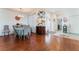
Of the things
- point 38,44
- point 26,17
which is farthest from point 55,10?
A: point 38,44

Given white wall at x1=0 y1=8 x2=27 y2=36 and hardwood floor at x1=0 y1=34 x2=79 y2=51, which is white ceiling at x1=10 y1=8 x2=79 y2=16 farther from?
hardwood floor at x1=0 y1=34 x2=79 y2=51

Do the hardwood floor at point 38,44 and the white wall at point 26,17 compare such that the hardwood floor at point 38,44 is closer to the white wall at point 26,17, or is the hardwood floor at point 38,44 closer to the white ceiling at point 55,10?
the white wall at point 26,17

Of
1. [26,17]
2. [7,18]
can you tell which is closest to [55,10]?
[26,17]

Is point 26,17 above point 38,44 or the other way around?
above

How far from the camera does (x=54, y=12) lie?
247cm

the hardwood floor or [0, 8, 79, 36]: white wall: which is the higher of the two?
[0, 8, 79, 36]: white wall

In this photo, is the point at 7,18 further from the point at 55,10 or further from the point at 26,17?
the point at 55,10

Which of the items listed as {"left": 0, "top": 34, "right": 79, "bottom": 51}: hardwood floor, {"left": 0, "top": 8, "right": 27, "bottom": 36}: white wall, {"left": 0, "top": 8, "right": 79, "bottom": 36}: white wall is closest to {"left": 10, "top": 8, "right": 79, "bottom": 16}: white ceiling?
{"left": 0, "top": 8, "right": 79, "bottom": 36}: white wall

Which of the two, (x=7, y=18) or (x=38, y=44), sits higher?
(x=7, y=18)

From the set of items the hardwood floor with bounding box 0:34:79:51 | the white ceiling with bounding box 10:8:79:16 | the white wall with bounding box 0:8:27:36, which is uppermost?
the white ceiling with bounding box 10:8:79:16

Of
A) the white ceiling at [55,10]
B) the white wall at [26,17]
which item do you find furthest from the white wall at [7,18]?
the white ceiling at [55,10]

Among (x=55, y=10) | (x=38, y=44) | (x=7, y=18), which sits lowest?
(x=38, y=44)
